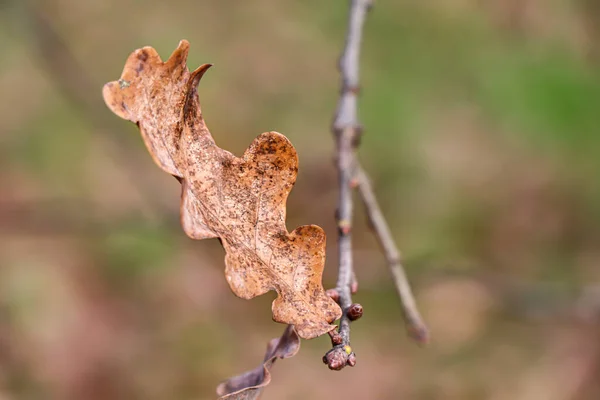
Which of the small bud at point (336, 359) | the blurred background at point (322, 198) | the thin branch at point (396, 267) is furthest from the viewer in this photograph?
the blurred background at point (322, 198)

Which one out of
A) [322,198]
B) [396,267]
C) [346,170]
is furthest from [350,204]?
[322,198]

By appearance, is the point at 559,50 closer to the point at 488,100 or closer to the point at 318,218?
the point at 488,100

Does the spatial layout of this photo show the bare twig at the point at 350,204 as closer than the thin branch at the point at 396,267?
Yes

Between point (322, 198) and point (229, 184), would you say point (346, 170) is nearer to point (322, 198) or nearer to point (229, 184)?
point (229, 184)

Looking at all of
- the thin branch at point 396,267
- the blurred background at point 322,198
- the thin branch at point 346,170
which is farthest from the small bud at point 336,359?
the blurred background at point 322,198

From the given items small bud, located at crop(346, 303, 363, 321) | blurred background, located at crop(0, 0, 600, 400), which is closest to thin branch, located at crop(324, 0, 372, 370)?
small bud, located at crop(346, 303, 363, 321)

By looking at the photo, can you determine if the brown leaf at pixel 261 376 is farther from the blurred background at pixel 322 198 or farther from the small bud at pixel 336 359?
the blurred background at pixel 322 198
